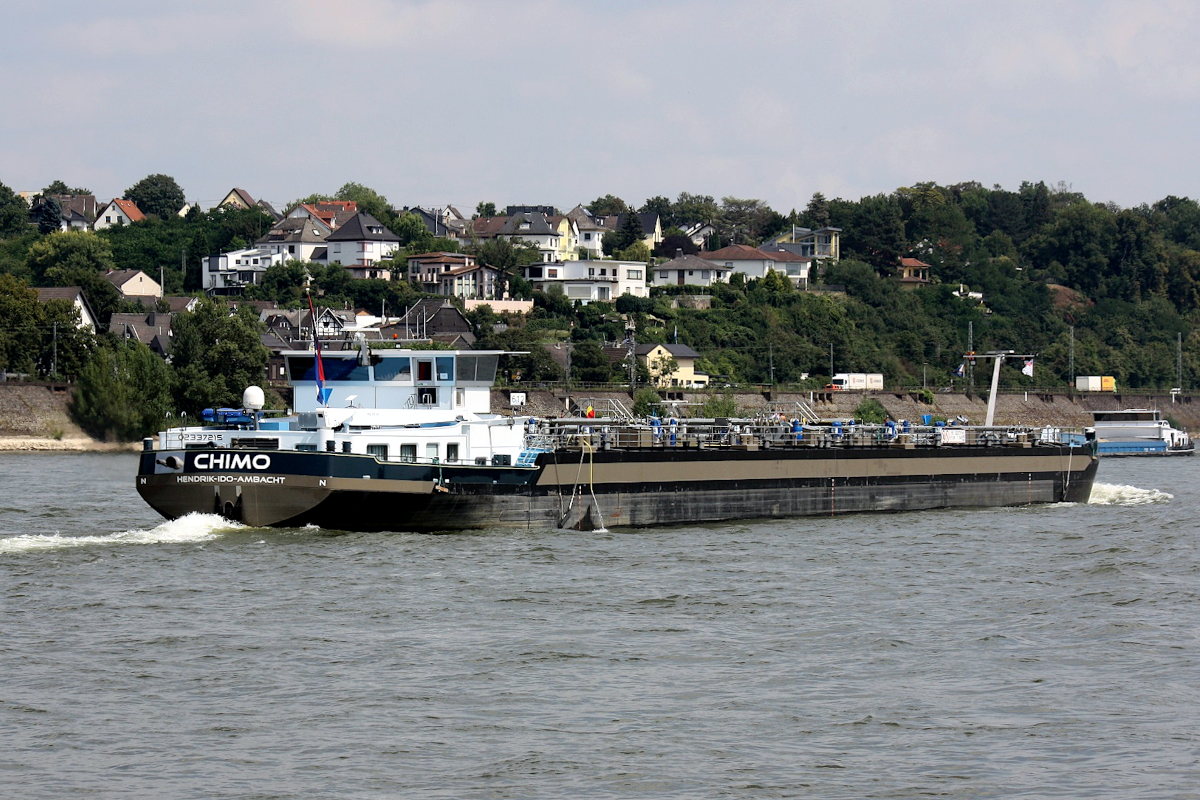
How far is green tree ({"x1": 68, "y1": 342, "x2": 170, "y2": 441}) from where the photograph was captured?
83188mm

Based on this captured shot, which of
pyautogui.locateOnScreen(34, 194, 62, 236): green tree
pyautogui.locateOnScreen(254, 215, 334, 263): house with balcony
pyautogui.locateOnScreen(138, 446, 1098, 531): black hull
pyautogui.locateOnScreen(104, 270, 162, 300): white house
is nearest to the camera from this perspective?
pyautogui.locateOnScreen(138, 446, 1098, 531): black hull

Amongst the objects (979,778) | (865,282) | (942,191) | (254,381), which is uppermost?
(942,191)

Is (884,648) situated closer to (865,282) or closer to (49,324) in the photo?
(49,324)

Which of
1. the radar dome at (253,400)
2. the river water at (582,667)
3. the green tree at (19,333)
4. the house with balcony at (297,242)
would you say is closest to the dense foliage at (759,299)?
the green tree at (19,333)

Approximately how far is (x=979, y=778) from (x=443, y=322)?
9353 centimetres

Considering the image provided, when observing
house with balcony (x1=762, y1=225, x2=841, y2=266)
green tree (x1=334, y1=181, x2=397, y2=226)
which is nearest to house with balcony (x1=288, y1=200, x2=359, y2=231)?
green tree (x1=334, y1=181, x2=397, y2=226)

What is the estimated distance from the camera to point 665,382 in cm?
10644

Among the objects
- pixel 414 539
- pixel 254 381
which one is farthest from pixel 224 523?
pixel 254 381

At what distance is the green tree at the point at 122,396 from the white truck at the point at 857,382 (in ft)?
165

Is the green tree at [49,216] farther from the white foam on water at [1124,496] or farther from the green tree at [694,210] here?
the white foam on water at [1124,496]

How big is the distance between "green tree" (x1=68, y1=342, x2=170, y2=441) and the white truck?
5043 cm

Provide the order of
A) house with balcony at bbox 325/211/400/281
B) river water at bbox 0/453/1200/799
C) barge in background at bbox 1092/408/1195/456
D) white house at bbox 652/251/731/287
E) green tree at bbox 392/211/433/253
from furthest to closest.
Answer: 1. green tree at bbox 392/211/433/253
2. white house at bbox 652/251/731/287
3. house with balcony at bbox 325/211/400/281
4. barge in background at bbox 1092/408/1195/456
5. river water at bbox 0/453/1200/799

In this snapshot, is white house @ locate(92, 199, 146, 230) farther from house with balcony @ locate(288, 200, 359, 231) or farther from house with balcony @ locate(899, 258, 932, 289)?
house with balcony @ locate(899, 258, 932, 289)

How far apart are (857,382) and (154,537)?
275 ft
